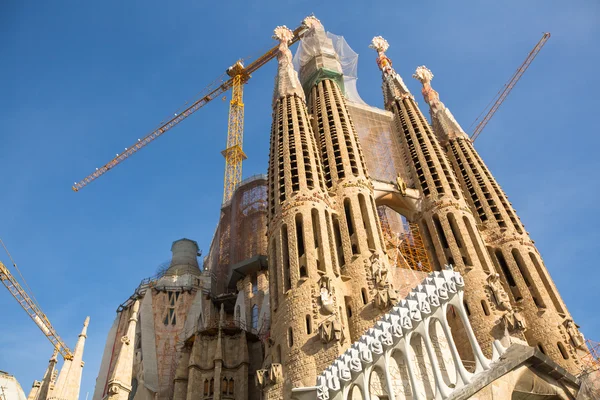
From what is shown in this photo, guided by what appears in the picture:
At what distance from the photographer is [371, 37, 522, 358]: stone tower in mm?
32500

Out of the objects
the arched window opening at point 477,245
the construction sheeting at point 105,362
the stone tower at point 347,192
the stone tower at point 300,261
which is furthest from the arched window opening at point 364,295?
the construction sheeting at point 105,362

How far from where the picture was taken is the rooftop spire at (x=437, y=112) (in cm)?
4891

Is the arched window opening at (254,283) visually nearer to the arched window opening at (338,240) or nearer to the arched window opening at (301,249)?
the arched window opening at (338,240)

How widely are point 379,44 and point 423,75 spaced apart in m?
7.17

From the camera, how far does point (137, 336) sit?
41.3m

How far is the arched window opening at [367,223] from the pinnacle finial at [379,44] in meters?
27.6

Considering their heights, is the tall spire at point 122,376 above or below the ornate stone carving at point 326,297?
below

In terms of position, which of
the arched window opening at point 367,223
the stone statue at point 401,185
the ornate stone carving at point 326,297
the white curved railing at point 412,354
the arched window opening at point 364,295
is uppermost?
the stone statue at point 401,185

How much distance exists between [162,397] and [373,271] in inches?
671

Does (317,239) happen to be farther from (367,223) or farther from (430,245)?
(430,245)

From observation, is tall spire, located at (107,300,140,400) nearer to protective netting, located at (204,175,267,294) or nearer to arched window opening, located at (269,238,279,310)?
arched window opening, located at (269,238,279,310)

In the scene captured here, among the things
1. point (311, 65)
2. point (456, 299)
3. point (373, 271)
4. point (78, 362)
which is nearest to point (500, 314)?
point (373, 271)

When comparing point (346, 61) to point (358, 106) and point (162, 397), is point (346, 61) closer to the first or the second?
point (358, 106)

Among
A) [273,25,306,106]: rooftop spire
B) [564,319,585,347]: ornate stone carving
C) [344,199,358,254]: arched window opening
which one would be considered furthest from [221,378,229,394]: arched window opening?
[273,25,306,106]: rooftop spire
